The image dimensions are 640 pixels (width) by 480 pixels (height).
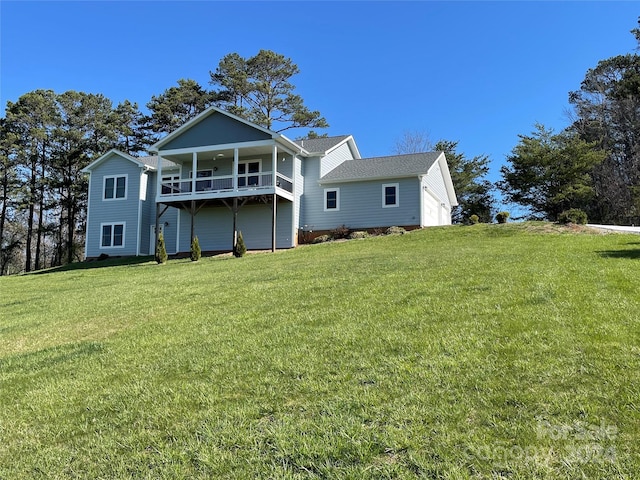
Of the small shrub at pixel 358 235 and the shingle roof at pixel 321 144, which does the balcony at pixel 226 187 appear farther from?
the small shrub at pixel 358 235

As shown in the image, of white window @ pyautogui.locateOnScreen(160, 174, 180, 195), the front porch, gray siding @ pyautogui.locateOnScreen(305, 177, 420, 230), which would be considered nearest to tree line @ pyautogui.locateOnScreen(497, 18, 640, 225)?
gray siding @ pyautogui.locateOnScreen(305, 177, 420, 230)

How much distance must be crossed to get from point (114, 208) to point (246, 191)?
8987 millimetres

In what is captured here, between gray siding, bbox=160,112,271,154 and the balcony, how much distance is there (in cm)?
174

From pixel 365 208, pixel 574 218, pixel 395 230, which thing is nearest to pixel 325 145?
pixel 365 208

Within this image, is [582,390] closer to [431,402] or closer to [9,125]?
[431,402]

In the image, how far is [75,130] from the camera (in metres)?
36.4

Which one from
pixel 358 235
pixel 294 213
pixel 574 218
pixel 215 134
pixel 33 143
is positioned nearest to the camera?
pixel 574 218

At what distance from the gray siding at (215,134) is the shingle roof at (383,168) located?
13.7 feet

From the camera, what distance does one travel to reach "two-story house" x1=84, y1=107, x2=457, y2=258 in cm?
2223

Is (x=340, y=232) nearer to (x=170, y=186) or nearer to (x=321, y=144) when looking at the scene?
(x=321, y=144)

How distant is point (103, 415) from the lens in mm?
4492

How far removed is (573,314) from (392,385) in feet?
9.52

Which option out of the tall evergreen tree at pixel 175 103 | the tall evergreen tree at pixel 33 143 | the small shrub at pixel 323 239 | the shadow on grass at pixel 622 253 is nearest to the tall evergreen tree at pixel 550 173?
the small shrub at pixel 323 239

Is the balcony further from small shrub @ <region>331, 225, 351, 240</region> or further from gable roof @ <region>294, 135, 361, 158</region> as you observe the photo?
small shrub @ <region>331, 225, 351, 240</region>
